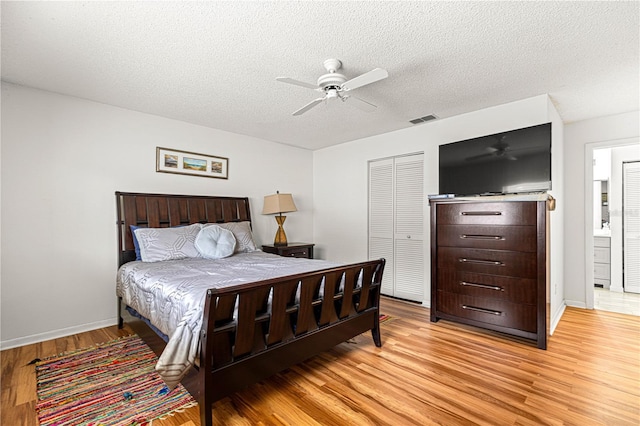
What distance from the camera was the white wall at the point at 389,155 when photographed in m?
3.22

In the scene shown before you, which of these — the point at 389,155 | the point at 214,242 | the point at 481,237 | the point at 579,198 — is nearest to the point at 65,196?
the point at 214,242

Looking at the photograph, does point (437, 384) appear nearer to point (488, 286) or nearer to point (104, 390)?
point (488, 286)

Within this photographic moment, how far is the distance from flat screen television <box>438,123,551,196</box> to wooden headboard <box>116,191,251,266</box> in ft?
9.12

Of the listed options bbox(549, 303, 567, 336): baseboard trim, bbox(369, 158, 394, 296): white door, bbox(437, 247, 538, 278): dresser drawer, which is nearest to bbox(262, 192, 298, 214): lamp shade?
bbox(369, 158, 394, 296): white door

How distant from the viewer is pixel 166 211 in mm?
3600

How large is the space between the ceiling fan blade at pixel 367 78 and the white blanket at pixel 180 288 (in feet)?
4.71

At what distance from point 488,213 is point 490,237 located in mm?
234

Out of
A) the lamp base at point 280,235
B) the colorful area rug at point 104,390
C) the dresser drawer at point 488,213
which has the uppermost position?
the dresser drawer at point 488,213

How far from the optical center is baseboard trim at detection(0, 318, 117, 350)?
2707mm

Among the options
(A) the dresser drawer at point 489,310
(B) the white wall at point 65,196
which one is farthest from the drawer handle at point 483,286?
(B) the white wall at point 65,196

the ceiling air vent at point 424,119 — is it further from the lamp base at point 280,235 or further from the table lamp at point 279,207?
the lamp base at point 280,235

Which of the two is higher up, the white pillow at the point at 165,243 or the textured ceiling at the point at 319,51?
the textured ceiling at the point at 319,51

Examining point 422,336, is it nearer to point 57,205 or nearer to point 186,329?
point 186,329

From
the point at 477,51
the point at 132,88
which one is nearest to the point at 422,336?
the point at 477,51
